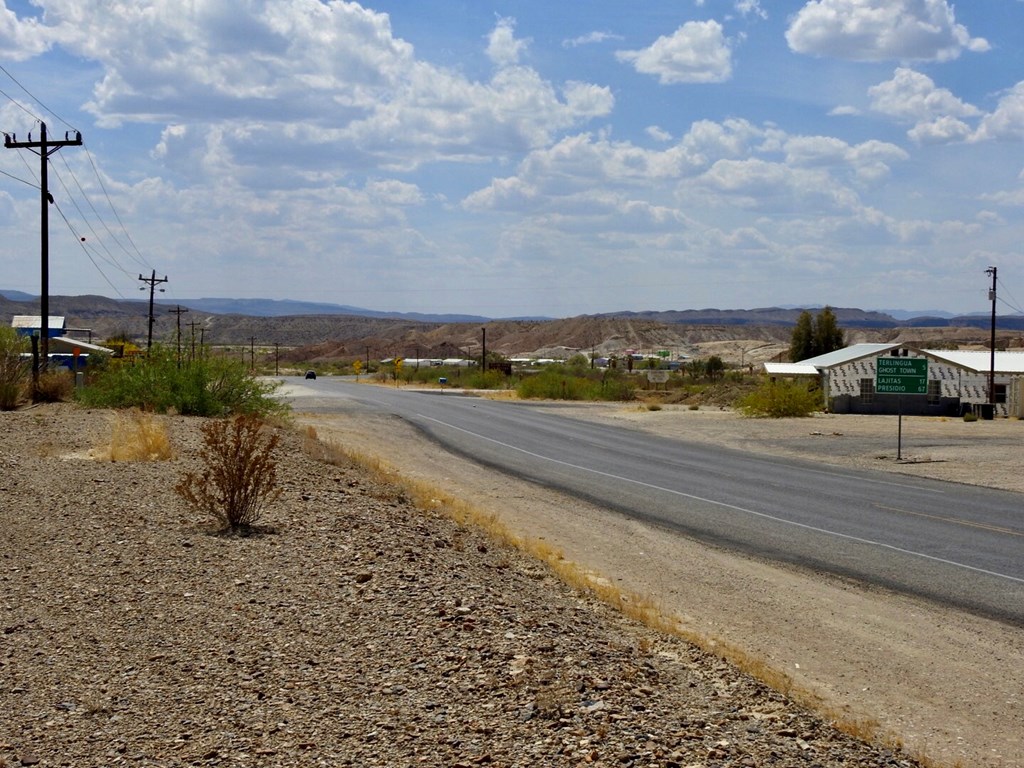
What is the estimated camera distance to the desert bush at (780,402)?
58.3 m

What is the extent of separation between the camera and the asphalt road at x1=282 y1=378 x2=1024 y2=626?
15859 mm

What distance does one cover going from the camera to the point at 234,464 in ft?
44.7

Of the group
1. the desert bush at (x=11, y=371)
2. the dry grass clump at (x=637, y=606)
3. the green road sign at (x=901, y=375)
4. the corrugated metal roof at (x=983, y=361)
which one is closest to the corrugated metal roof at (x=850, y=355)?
the corrugated metal roof at (x=983, y=361)

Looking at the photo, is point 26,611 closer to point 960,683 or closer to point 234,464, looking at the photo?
point 234,464

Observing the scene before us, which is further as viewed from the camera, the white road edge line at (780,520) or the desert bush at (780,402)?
the desert bush at (780,402)

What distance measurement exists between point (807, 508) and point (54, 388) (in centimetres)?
2448

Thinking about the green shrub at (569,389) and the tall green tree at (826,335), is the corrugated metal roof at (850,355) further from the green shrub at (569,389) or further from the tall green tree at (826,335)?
the tall green tree at (826,335)

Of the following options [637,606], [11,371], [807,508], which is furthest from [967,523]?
[11,371]

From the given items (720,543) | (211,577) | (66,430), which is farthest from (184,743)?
(66,430)

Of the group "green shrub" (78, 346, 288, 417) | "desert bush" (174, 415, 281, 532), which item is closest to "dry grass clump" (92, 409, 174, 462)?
"desert bush" (174, 415, 281, 532)

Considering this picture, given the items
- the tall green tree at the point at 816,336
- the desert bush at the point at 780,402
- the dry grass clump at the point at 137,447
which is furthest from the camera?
the tall green tree at the point at 816,336

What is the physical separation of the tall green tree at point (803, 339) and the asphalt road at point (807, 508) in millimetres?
80315

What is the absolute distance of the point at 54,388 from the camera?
3634cm

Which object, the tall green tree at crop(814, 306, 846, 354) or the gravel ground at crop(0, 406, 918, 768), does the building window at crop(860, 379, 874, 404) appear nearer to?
the tall green tree at crop(814, 306, 846, 354)
